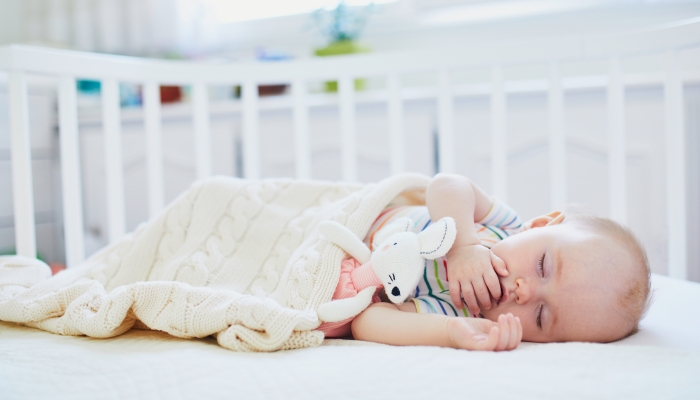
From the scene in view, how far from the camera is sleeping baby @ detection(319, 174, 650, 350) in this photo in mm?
750

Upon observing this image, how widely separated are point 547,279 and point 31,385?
61 centimetres

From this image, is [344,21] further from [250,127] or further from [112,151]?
[112,151]

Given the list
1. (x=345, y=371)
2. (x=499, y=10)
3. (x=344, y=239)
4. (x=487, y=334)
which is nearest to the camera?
(x=345, y=371)

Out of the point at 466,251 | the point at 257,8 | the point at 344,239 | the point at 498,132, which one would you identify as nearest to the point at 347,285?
the point at 344,239

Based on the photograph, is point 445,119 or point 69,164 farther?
point 445,119

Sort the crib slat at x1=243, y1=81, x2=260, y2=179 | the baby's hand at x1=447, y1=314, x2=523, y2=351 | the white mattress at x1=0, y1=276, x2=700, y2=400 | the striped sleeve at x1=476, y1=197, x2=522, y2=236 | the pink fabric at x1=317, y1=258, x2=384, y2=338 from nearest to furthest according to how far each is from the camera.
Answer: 1. the white mattress at x1=0, y1=276, x2=700, y2=400
2. the baby's hand at x1=447, y1=314, x2=523, y2=351
3. the pink fabric at x1=317, y1=258, x2=384, y2=338
4. the striped sleeve at x1=476, y1=197, x2=522, y2=236
5. the crib slat at x1=243, y1=81, x2=260, y2=179

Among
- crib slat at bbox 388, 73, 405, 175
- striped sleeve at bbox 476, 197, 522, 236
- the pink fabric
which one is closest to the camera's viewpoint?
the pink fabric

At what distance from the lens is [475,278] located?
2.63 ft

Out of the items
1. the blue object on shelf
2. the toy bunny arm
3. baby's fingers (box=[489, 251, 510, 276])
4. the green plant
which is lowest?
baby's fingers (box=[489, 251, 510, 276])

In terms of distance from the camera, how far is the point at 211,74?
1451mm

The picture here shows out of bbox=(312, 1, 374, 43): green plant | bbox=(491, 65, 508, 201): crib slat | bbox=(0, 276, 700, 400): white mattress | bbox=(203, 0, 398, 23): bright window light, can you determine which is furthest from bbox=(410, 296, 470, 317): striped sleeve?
bbox=(203, 0, 398, 23): bright window light

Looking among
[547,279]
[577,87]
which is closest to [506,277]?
[547,279]

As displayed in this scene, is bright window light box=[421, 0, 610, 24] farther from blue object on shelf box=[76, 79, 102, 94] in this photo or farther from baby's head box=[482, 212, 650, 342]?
blue object on shelf box=[76, 79, 102, 94]

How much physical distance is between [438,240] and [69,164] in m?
0.82
